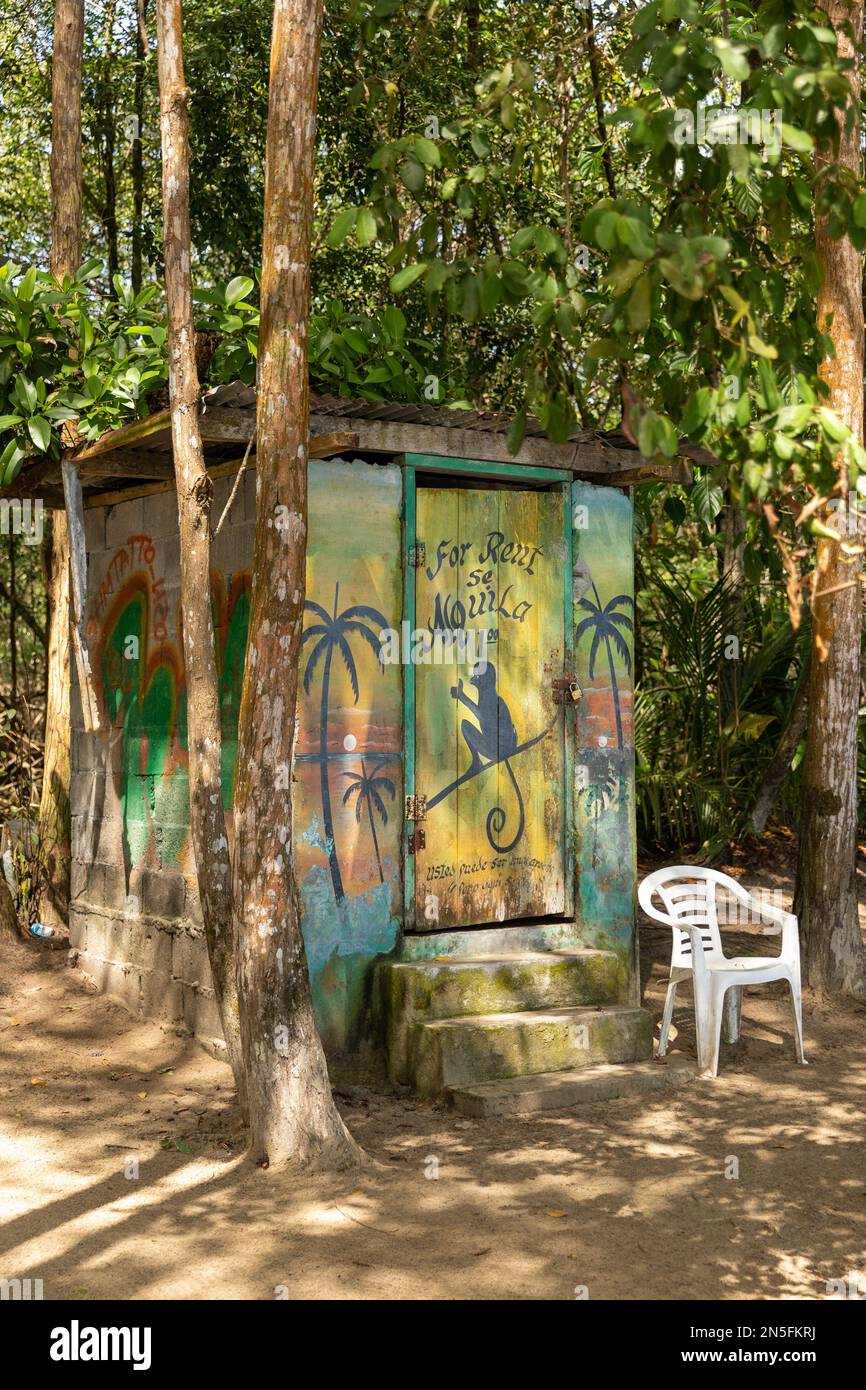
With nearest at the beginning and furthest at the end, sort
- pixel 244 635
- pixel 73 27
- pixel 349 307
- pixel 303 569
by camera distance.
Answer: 1. pixel 303 569
2. pixel 244 635
3. pixel 73 27
4. pixel 349 307

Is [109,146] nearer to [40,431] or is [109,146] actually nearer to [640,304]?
[40,431]

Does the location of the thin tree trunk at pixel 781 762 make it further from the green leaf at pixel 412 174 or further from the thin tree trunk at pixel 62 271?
the green leaf at pixel 412 174

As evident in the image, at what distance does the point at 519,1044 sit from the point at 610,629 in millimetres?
2272

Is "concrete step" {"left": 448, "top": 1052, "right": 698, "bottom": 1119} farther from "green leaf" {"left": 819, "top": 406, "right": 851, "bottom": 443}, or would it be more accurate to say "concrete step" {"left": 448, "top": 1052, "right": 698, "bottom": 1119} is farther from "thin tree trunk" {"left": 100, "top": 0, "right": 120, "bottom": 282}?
"thin tree trunk" {"left": 100, "top": 0, "right": 120, "bottom": 282}

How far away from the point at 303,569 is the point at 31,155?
28.4ft

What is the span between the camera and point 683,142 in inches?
137

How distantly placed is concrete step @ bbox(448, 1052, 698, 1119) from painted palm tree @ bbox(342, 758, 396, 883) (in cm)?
111

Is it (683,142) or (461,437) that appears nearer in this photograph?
(683,142)

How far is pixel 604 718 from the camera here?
713cm

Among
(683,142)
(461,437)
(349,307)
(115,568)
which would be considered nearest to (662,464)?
(461,437)

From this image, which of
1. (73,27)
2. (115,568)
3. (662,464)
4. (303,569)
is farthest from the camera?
(73,27)

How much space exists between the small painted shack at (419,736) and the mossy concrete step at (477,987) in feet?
0.05
